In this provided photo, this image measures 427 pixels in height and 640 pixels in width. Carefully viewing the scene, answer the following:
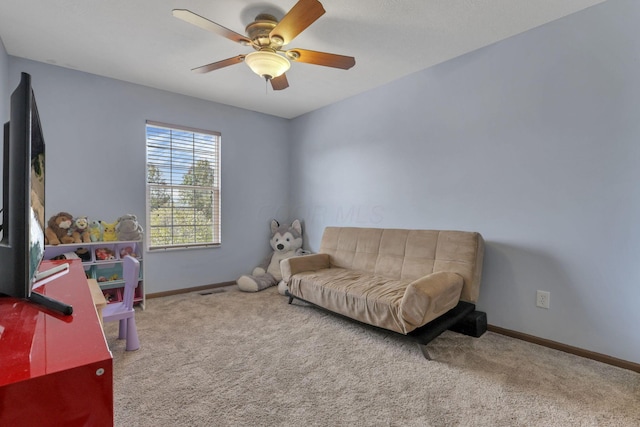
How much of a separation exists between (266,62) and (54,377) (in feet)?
6.82

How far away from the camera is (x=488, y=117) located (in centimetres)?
264

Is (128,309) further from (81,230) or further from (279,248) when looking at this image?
(279,248)

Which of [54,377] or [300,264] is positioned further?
[300,264]

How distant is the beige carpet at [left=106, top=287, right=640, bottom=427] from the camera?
154 centimetres

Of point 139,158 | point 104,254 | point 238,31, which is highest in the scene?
point 238,31

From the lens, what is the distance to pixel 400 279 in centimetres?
285

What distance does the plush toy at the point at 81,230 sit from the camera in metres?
2.85

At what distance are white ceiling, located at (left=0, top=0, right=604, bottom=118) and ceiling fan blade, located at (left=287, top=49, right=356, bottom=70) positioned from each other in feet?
0.98

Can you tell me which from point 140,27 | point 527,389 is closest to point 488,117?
point 527,389

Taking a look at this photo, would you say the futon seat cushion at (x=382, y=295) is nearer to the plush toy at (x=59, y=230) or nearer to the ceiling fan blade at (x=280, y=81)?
the ceiling fan blade at (x=280, y=81)

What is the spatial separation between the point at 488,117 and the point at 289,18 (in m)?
1.88

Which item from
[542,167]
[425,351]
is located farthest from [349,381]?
[542,167]

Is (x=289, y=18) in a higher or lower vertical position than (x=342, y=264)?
higher

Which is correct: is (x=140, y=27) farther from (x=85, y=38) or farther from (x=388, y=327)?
(x=388, y=327)
